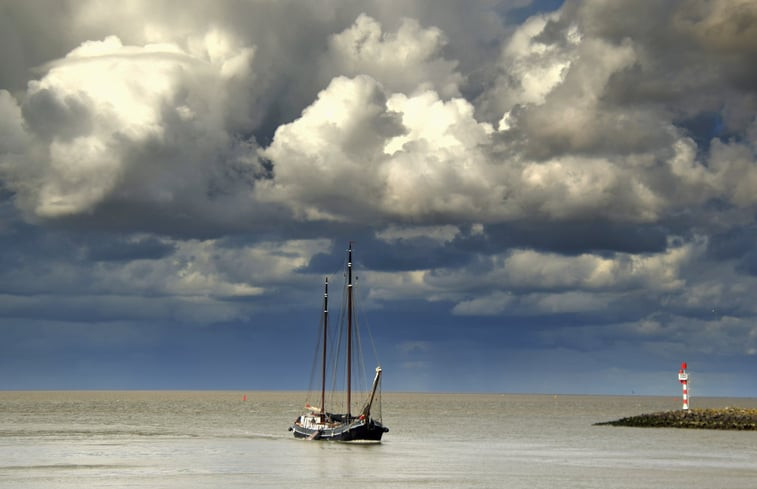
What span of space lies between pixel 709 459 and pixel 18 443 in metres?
70.9

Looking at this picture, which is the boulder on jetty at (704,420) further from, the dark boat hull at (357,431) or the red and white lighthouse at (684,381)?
the dark boat hull at (357,431)

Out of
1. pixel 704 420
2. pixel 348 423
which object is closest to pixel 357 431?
pixel 348 423

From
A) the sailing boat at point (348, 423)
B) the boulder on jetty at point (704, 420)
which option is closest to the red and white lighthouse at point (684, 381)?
the boulder on jetty at point (704, 420)

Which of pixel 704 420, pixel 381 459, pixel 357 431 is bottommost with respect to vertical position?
pixel 381 459

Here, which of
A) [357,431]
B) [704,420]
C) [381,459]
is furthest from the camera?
[704,420]

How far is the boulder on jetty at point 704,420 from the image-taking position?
142 m

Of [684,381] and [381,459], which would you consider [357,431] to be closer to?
[381,459]

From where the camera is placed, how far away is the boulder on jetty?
5581 inches

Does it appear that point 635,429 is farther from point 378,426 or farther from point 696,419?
point 378,426

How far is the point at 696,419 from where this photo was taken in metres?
147

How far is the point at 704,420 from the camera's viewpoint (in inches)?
5748

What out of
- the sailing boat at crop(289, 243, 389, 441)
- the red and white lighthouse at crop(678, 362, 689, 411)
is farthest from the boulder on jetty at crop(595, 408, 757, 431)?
the sailing boat at crop(289, 243, 389, 441)

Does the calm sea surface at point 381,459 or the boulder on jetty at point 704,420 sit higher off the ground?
the boulder on jetty at point 704,420

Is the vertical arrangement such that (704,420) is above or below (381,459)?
above
